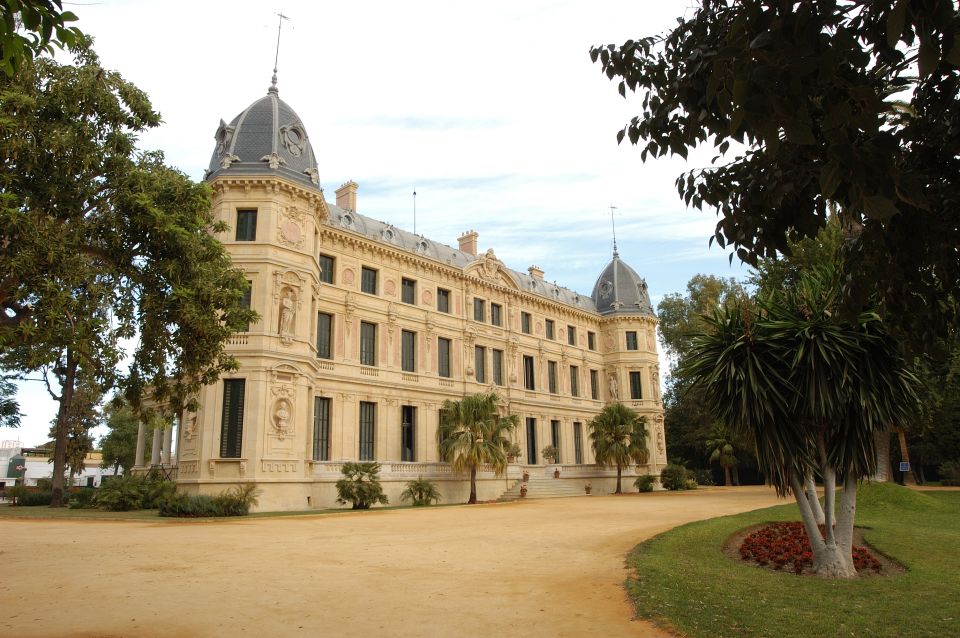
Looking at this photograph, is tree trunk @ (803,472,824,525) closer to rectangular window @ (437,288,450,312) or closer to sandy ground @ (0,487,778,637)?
sandy ground @ (0,487,778,637)

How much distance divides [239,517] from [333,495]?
6287 mm

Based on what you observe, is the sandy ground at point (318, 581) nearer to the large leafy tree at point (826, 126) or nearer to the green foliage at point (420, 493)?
the large leafy tree at point (826, 126)

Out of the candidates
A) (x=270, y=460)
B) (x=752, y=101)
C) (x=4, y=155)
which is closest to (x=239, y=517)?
(x=270, y=460)

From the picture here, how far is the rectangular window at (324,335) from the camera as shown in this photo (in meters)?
31.4

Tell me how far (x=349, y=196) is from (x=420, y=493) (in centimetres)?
1741

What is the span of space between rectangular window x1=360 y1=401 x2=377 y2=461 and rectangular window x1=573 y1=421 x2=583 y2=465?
17.3 meters

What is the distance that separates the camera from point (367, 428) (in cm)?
3231

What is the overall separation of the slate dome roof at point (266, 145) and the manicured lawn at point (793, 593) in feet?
73.7

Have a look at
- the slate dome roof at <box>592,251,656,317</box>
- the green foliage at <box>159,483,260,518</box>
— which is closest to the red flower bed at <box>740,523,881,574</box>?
the green foliage at <box>159,483,260,518</box>

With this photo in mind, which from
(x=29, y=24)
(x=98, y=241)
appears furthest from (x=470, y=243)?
(x=29, y=24)

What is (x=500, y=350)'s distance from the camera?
40781mm

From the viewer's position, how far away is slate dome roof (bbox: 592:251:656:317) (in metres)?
49.8

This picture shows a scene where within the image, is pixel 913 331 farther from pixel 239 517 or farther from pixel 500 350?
pixel 500 350

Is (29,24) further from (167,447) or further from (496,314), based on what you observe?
(496,314)
